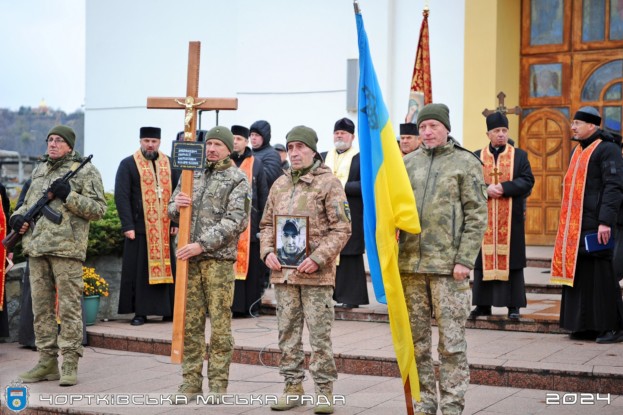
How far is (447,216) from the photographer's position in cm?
637

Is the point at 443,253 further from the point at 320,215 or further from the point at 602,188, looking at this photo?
the point at 602,188

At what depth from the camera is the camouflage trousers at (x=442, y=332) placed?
627 cm

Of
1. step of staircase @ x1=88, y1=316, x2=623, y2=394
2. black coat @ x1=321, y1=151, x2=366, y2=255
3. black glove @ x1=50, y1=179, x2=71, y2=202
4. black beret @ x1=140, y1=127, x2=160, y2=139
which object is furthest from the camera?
black beret @ x1=140, y1=127, x2=160, y2=139

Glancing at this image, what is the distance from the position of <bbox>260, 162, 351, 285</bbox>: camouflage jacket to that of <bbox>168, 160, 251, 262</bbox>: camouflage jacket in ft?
1.30

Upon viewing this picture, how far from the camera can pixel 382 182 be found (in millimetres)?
6410

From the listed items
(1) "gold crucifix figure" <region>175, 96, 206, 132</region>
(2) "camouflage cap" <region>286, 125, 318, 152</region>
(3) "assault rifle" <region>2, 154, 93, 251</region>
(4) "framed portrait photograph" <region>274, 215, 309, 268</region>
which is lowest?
(4) "framed portrait photograph" <region>274, 215, 309, 268</region>

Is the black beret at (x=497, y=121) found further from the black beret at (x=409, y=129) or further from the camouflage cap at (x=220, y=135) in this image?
the camouflage cap at (x=220, y=135)

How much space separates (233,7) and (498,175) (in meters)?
8.31

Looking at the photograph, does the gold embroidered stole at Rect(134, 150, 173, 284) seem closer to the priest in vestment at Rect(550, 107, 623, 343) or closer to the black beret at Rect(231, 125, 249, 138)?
the black beret at Rect(231, 125, 249, 138)

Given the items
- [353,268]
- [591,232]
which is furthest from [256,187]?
[591,232]

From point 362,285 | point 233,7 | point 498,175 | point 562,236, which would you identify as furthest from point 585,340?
point 233,7

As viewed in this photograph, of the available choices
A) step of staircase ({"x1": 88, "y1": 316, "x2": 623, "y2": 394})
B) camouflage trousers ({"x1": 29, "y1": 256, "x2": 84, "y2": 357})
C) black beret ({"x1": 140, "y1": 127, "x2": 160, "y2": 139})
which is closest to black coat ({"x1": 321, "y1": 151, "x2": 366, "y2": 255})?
step of staircase ({"x1": 88, "y1": 316, "x2": 623, "y2": 394})

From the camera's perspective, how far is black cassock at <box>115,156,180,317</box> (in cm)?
1085

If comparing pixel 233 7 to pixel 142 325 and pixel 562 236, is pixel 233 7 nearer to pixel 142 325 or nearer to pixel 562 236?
pixel 142 325
